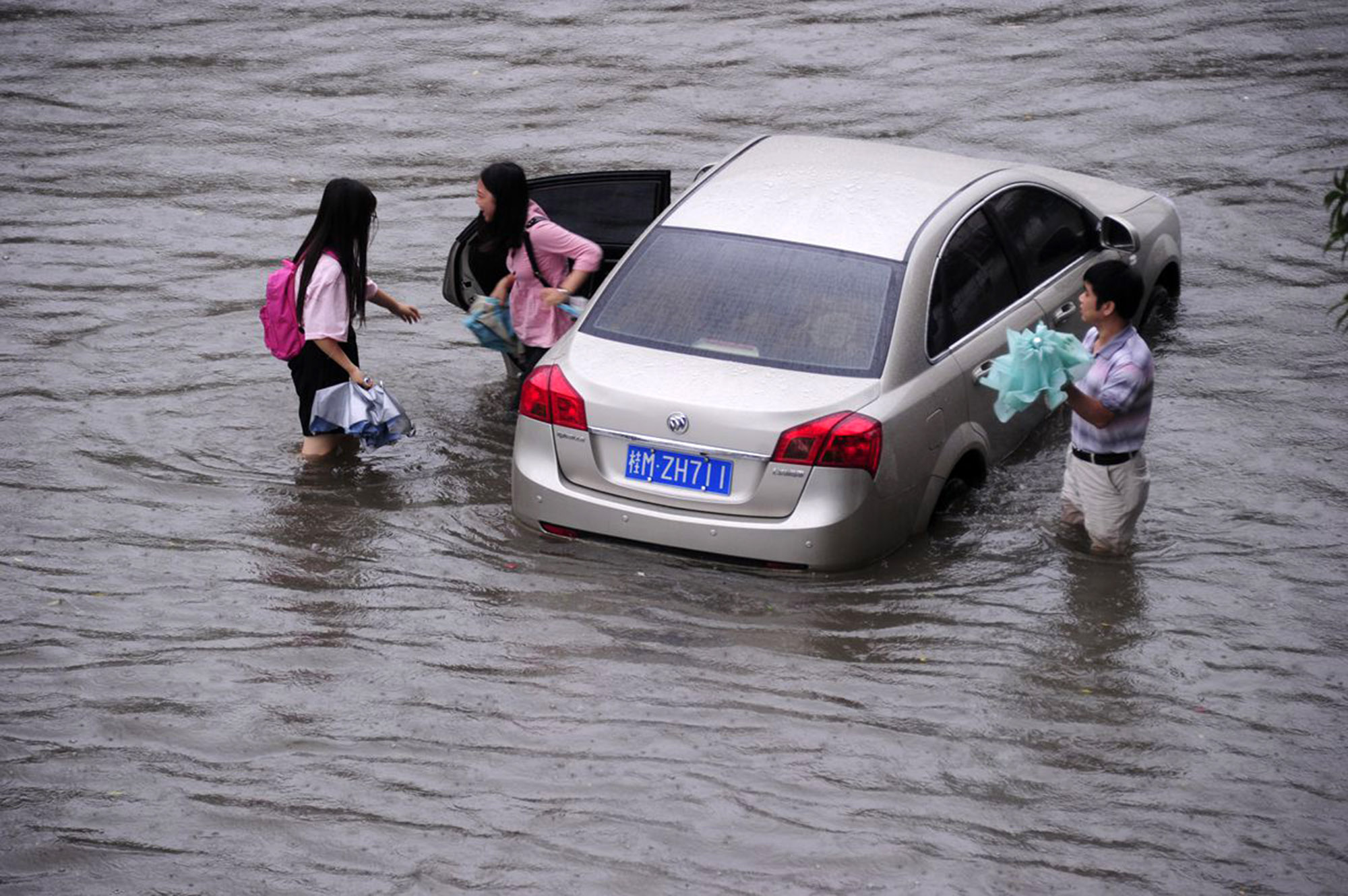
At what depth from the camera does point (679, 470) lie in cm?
722

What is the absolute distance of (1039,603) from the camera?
23.9ft

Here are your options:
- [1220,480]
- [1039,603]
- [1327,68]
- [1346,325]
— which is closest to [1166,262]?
[1346,325]

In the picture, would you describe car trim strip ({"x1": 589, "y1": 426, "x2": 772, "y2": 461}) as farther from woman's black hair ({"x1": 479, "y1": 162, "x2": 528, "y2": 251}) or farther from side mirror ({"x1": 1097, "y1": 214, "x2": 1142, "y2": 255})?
side mirror ({"x1": 1097, "y1": 214, "x2": 1142, "y2": 255})

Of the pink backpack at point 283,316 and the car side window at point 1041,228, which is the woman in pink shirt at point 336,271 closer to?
the pink backpack at point 283,316

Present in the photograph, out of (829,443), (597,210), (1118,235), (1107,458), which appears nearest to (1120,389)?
(1107,458)

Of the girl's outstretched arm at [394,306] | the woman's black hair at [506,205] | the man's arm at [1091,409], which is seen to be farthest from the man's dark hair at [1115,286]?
the girl's outstretched arm at [394,306]

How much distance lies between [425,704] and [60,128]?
30.8 feet

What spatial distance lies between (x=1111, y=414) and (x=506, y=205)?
334cm

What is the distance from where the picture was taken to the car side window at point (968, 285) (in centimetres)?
776

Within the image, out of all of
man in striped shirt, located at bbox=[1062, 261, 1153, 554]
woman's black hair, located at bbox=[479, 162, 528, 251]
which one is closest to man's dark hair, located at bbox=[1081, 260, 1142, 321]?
man in striped shirt, located at bbox=[1062, 261, 1153, 554]

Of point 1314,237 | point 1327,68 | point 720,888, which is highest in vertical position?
point 1327,68

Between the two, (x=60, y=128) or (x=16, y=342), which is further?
(x=60, y=128)

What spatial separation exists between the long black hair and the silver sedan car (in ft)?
3.91

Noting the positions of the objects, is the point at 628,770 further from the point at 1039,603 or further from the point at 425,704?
the point at 1039,603
